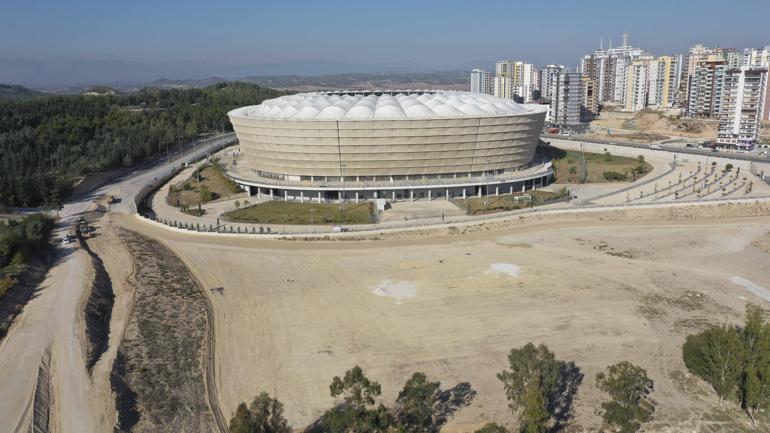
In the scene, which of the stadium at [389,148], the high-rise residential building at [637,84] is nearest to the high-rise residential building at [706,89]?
the high-rise residential building at [637,84]

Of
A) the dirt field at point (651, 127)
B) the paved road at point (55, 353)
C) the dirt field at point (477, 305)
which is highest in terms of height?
the dirt field at point (651, 127)

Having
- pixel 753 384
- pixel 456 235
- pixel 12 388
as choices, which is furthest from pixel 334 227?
pixel 753 384

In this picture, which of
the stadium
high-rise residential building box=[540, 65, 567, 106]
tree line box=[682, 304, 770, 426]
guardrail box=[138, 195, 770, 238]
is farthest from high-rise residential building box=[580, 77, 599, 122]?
tree line box=[682, 304, 770, 426]

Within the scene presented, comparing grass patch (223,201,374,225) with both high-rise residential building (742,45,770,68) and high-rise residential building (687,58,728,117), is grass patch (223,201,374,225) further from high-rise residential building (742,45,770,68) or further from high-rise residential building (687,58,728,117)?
high-rise residential building (742,45,770,68)

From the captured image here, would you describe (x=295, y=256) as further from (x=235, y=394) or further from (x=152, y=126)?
(x=152, y=126)

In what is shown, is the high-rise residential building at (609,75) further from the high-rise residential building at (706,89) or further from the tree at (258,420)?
the tree at (258,420)

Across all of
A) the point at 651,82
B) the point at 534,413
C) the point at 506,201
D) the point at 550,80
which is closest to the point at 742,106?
the point at 550,80

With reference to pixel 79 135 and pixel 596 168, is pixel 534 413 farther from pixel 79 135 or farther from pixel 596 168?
pixel 79 135
